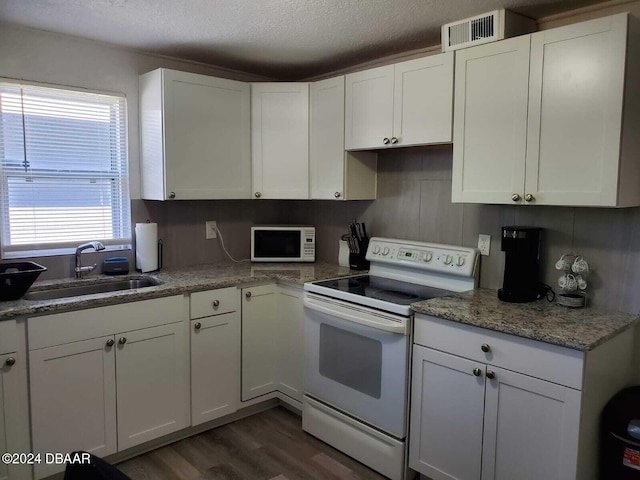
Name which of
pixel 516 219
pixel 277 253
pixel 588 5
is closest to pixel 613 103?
pixel 588 5

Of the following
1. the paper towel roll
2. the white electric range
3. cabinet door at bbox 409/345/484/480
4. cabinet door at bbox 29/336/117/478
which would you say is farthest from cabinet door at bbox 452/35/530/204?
cabinet door at bbox 29/336/117/478

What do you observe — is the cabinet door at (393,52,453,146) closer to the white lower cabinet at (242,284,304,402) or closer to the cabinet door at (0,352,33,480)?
the white lower cabinet at (242,284,304,402)

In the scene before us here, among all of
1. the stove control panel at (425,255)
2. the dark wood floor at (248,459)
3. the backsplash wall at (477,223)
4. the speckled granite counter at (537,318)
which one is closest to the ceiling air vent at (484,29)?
the backsplash wall at (477,223)

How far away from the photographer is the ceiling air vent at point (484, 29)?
2260mm

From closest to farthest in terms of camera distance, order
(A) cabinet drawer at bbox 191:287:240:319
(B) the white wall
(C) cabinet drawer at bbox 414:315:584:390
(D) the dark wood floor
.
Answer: (C) cabinet drawer at bbox 414:315:584:390
(D) the dark wood floor
(B) the white wall
(A) cabinet drawer at bbox 191:287:240:319

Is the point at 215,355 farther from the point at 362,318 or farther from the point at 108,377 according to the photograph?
the point at 362,318

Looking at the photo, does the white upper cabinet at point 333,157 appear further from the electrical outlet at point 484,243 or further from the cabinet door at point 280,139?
the electrical outlet at point 484,243

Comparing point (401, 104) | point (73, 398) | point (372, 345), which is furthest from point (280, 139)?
point (73, 398)

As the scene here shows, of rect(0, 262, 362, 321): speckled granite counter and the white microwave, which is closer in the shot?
rect(0, 262, 362, 321): speckled granite counter

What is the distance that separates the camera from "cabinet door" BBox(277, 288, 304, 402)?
2.97 meters

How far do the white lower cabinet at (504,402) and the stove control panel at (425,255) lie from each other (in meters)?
0.53

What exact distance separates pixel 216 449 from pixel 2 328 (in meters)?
1.27

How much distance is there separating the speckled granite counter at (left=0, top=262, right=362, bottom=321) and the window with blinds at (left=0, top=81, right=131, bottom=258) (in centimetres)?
28

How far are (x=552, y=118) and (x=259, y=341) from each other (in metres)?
2.03
